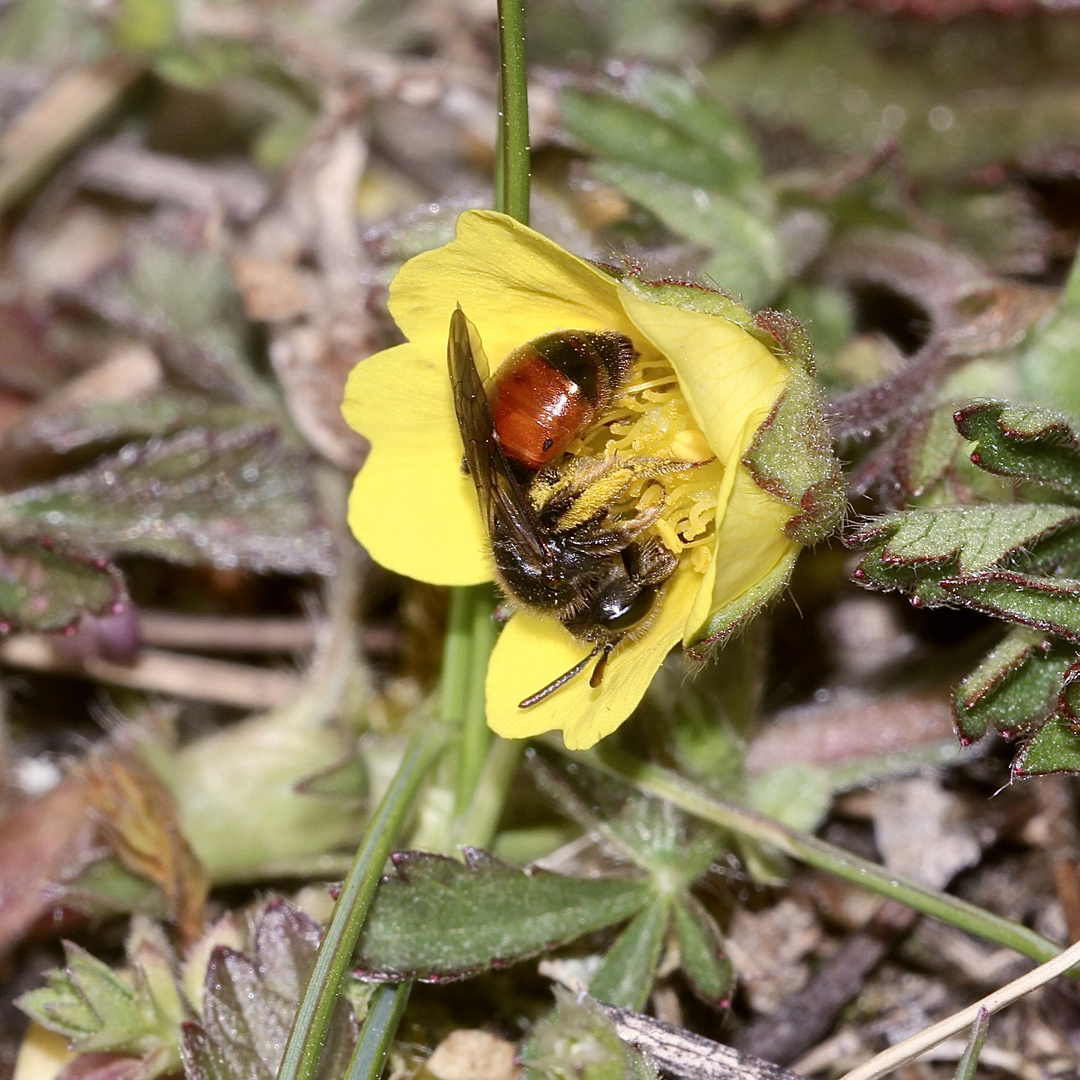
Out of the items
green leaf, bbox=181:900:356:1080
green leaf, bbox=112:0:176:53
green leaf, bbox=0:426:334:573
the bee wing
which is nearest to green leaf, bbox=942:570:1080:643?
the bee wing

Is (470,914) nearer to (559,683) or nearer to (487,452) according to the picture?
(559,683)

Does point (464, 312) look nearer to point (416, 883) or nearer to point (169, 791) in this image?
A: point (416, 883)

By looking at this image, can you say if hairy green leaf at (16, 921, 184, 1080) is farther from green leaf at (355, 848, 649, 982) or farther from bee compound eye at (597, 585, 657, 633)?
bee compound eye at (597, 585, 657, 633)

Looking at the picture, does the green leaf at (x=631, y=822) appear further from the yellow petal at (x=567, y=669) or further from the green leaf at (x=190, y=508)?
the green leaf at (x=190, y=508)

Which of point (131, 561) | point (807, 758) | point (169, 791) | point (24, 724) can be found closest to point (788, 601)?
point (807, 758)

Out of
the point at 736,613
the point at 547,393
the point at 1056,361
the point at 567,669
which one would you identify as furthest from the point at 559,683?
the point at 1056,361
